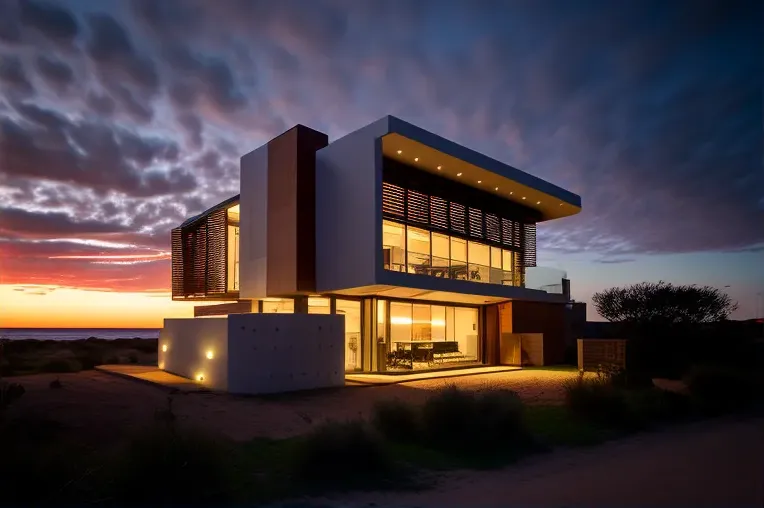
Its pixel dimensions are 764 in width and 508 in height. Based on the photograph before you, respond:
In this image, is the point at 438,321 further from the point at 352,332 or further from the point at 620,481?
the point at 620,481

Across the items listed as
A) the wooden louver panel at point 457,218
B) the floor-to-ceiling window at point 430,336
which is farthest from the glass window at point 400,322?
the wooden louver panel at point 457,218

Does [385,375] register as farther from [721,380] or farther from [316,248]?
[721,380]

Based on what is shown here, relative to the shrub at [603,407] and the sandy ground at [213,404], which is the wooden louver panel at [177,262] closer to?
the sandy ground at [213,404]

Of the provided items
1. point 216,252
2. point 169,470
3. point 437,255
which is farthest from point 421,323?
point 169,470

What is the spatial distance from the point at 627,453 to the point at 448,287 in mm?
11730

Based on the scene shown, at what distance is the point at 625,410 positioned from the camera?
36.4 ft

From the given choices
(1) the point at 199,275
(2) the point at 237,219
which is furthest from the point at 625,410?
(1) the point at 199,275

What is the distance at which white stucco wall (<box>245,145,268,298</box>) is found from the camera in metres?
21.2

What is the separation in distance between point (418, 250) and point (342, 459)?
14294 millimetres

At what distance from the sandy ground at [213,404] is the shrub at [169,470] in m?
2.96

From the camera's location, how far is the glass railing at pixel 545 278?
2648cm

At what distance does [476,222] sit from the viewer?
957 inches

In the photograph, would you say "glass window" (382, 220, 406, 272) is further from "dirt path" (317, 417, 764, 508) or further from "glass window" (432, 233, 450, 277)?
"dirt path" (317, 417, 764, 508)

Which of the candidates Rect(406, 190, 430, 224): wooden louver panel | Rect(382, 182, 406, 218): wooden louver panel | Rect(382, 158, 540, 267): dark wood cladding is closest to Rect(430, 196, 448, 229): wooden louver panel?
Rect(382, 158, 540, 267): dark wood cladding
